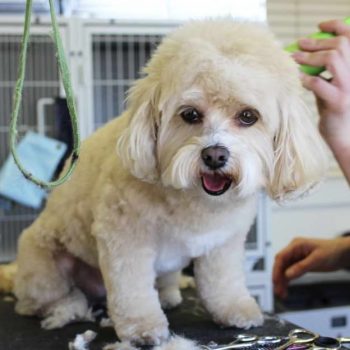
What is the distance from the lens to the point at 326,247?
147cm

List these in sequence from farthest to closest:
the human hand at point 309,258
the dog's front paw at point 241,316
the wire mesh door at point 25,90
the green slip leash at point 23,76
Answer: the wire mesh door at point 25,90, the human hand at point 309,258, the dog's front paw at point 241,316, the green slip leash at point 23,76

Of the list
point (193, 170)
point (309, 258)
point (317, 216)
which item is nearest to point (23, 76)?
point (193, 170)

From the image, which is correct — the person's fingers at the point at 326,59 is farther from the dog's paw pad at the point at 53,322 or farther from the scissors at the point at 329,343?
the dog's paw pad at the point at 53,322

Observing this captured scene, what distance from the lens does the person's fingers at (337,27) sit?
112 centimetres

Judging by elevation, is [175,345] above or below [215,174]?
below

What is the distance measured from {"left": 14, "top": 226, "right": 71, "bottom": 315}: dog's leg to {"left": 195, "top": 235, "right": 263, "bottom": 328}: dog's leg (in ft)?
0.92

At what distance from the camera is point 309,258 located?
1.47 metres

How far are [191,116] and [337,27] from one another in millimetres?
394

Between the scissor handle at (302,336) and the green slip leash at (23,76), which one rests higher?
the green slip leash at (23,76)

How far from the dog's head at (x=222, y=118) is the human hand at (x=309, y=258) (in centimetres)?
55

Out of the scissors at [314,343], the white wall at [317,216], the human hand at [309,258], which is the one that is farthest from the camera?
the white wall at [317,216]

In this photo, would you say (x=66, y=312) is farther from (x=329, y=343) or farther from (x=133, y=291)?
(x=329, y=343)

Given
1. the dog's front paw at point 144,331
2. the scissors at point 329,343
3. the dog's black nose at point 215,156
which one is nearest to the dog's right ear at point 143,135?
the dog's black nose at point 215,156

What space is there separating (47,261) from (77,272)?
3.3 inches
